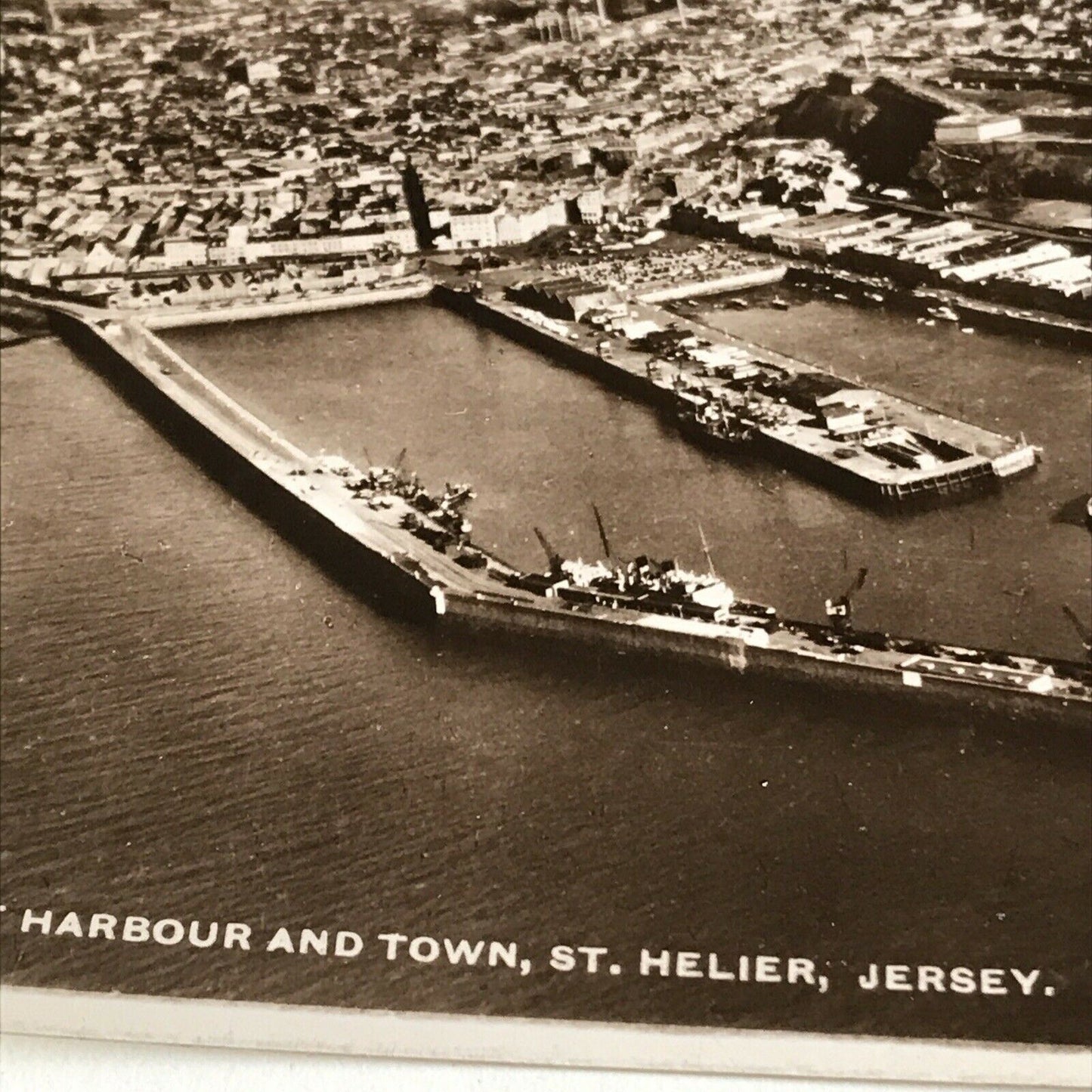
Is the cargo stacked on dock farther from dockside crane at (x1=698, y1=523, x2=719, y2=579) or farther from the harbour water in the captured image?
dockside crane at (x1=698, y1=523, x2=719, y2=579)

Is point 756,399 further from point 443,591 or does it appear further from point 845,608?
point 443,591

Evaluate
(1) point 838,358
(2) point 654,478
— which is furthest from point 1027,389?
(2) point 654,478

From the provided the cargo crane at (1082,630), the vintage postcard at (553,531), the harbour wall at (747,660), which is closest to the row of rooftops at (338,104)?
the vintage postcard at (553,531)

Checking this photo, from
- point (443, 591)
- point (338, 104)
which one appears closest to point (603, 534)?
point (443, 591)

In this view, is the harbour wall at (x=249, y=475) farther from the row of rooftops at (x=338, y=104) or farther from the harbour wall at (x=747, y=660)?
the row of rooftops at (x=338, y=104)

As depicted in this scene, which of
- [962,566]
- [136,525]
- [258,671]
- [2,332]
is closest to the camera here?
[962,566]

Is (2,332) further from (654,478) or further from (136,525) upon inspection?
(654,478)
